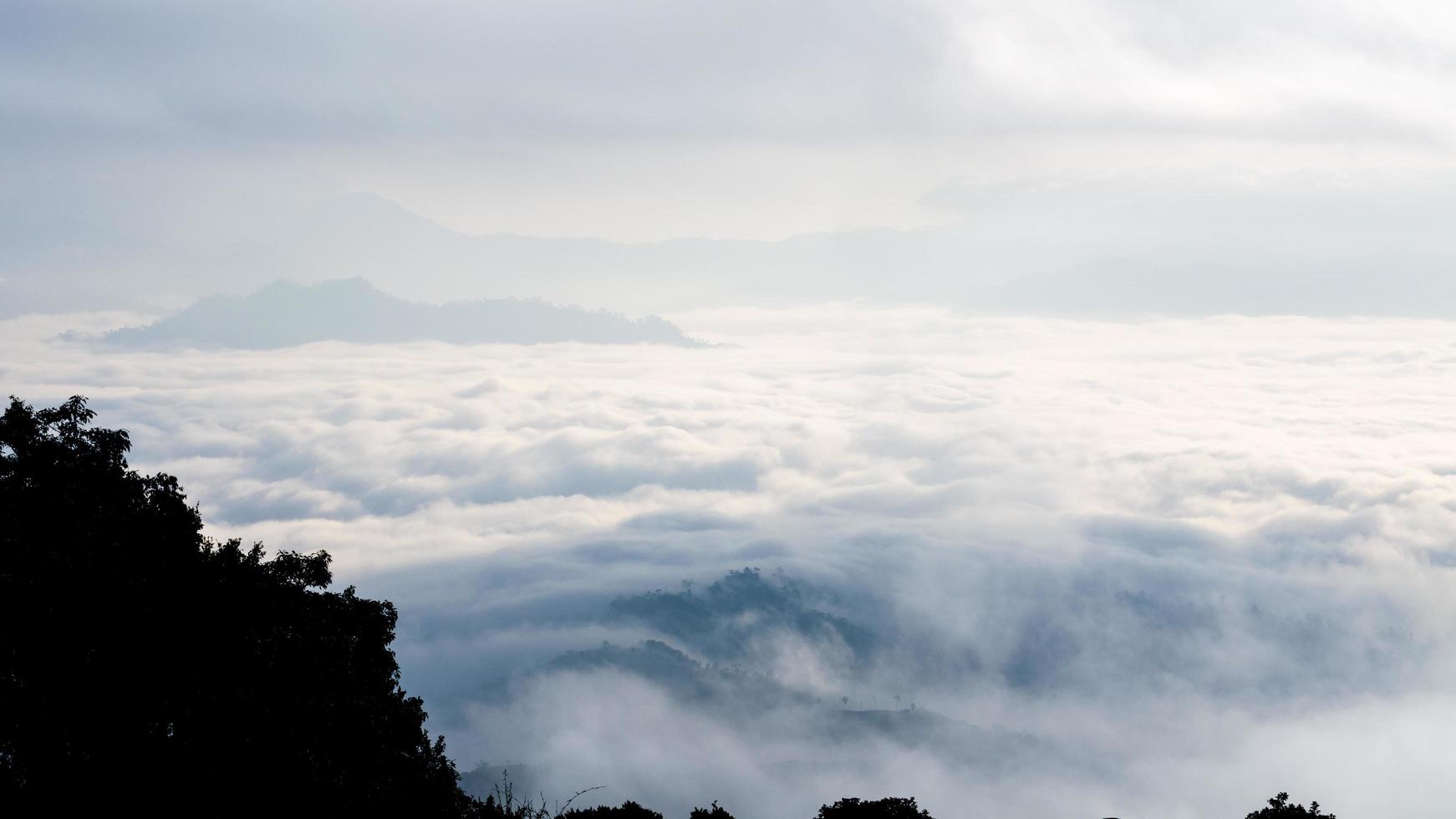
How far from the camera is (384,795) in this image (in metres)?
34.3

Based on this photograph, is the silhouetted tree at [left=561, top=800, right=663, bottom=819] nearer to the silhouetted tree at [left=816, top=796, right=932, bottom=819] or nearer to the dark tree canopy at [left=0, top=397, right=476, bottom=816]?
the dark tree canopy at [left=0, top=397, right=476, bottom=816]

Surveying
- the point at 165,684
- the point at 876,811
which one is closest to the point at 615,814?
the point at 876,811

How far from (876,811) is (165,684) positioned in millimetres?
22334

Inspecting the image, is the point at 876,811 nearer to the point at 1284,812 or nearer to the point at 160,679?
the point at 1284,812

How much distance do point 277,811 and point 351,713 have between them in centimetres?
533

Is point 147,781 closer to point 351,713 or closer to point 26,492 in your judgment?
point 351,713

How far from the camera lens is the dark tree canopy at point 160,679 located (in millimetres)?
29578

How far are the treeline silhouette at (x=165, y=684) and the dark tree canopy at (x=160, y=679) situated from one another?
0.17 ft

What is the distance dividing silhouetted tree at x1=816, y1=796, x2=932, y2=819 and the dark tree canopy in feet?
45.7

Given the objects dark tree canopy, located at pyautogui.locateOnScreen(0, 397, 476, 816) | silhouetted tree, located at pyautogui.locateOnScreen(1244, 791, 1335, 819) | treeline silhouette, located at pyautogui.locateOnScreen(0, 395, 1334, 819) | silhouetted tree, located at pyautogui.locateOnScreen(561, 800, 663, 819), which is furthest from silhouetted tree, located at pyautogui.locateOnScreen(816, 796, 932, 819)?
dark tree canopy, located at pyautogui.locateOnScreen(0, 397, 476, 816)

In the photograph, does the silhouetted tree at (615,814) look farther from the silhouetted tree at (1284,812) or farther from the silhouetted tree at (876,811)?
the silhouetted tree at (1284,812)

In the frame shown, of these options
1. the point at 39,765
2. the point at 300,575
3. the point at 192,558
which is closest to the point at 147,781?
the point at 39,765

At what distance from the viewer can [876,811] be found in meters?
34.9

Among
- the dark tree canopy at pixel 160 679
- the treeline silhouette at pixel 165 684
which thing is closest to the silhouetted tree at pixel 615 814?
the treeline silhouette at pixel 165 684
